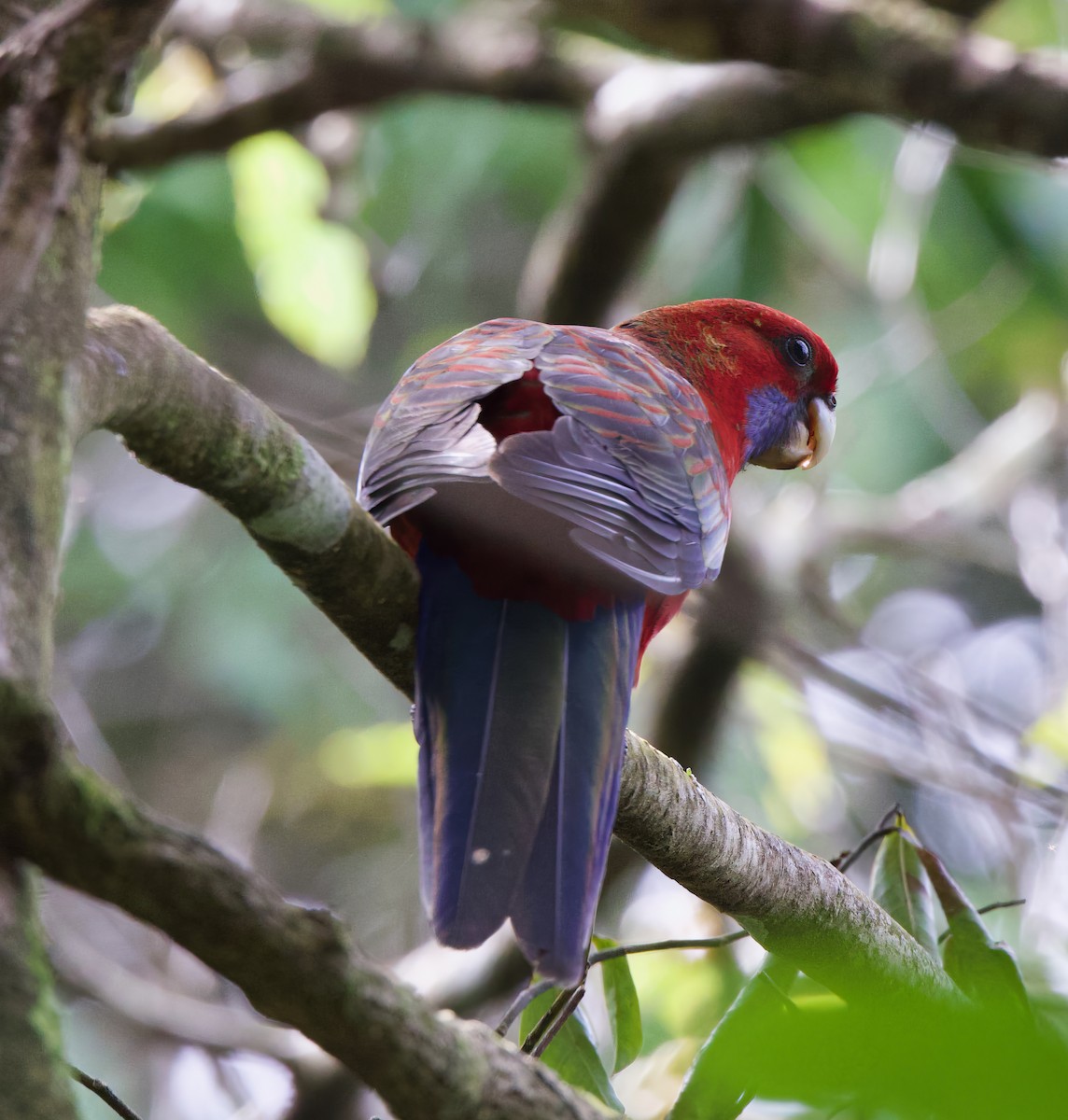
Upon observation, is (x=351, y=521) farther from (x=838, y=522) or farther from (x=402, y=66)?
(x=838, y=522)

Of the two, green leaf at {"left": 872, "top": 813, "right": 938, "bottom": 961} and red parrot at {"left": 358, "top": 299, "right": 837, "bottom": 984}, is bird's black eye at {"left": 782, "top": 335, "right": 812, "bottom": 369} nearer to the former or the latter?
red parrot at {"left": 358, "top": 299, "right": 837, "bottom": 984}

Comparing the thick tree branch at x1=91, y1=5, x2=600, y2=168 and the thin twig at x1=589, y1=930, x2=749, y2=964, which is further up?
the thick tree branch at x1=91, y1=5, x2=600, y2=168

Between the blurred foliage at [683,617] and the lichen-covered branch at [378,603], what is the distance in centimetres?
43

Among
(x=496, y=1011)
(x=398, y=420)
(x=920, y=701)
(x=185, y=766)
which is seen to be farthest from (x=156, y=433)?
(x=185, y=766)

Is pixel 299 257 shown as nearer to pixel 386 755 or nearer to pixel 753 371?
pixel 386 755

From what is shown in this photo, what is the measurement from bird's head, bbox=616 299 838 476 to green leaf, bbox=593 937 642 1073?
1.57 meters

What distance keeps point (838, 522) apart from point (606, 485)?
3.78m

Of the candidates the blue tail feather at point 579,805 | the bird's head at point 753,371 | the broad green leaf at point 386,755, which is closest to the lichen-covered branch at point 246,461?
the blue tail feather at point 579,805

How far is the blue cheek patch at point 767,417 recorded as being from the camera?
3717 millimetres

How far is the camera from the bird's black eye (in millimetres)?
3824

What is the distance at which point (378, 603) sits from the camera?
7.20 ft

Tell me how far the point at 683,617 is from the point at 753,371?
1.24 metres

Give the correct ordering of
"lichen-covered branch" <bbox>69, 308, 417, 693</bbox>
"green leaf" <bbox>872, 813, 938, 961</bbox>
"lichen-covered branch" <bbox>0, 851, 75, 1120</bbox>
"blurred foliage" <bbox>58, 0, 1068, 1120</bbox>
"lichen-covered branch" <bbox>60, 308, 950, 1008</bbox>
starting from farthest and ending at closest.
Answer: "blurred foliage" <bbox>58, 0, 1068, 1120</bbox>, "green leaf" <bbox>872, 813, 938, 961</bbox>, "lichen-covered branch" <bbox>60, 308, 950, 1008</bbox>, "lichen-covered branch" <bbox>69, 308, 417, 693</bbox>, "lichen-covered branch" <bbox>0, 851, 75, 1120</bbox>

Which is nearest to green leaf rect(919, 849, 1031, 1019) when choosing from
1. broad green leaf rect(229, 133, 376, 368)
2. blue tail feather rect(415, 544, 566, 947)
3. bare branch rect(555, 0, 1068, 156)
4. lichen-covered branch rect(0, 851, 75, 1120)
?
blue tail feather rect(415, 544, 566, 947)
